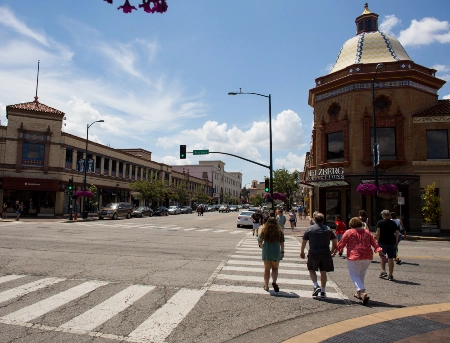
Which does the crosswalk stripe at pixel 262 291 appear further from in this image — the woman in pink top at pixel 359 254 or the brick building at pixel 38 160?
the brick building at pixel 38 160

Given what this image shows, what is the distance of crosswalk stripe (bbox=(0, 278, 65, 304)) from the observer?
713 cm

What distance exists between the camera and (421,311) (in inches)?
258

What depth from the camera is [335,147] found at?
29172mm

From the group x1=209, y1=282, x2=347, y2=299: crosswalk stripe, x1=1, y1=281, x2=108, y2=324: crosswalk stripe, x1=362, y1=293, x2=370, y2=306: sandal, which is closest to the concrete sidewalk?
x1=362, y1=293, x2=370, y2=306: sandal

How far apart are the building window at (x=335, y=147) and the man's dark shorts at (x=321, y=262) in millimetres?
22149

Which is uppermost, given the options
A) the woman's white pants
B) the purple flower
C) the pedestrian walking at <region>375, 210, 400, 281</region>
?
the purple flower

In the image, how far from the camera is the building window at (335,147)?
28.7m

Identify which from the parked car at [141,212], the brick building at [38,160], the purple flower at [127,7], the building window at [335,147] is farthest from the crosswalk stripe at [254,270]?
the parked car at [141,212]

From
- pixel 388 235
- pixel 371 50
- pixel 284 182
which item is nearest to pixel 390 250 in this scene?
pixel 388 235

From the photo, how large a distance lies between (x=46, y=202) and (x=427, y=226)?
118ft

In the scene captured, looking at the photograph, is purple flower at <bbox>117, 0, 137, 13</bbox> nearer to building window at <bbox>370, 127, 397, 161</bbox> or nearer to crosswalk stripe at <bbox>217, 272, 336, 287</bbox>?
crosswalk stripe at <bbox>217, 272, 336, 287</bbox>

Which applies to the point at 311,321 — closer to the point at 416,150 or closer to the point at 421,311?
the point at 421,311

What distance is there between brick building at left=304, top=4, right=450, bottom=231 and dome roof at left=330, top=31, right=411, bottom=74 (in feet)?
0.26

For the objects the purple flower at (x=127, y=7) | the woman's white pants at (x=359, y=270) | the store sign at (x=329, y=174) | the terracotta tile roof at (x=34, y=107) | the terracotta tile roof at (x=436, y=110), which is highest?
the terracotta tile roof at (x=34, y=107)
